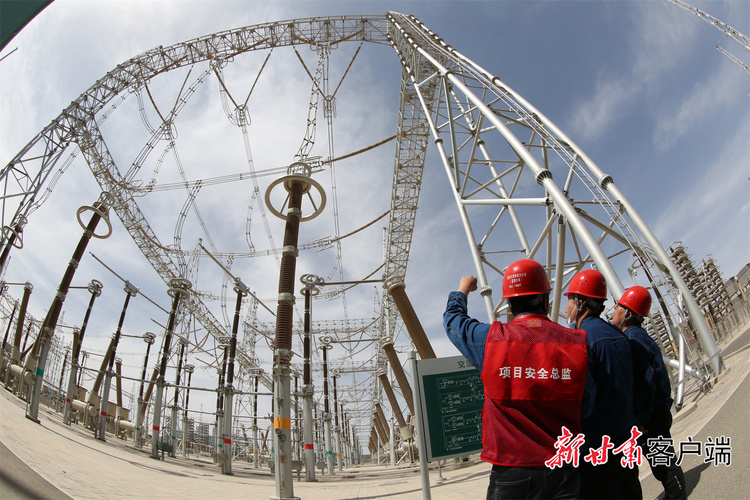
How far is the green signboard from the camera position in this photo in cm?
371

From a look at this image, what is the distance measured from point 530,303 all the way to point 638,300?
190 cm

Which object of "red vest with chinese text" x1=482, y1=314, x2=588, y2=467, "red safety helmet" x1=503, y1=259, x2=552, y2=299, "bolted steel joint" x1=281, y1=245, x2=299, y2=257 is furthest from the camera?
"bolted steel joint" x1=281, y1=245, x2=299, y2=257

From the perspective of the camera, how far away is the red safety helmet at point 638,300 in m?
3.25

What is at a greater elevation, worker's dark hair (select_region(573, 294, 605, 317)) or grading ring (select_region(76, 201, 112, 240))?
grading ring (select_region(76, 201, 112, 240))

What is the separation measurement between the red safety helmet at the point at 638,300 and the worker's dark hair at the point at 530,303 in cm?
174

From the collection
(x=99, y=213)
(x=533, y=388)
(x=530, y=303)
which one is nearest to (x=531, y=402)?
(x=533, y=388)

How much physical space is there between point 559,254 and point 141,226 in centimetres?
2293

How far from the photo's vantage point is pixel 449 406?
12.5 ft

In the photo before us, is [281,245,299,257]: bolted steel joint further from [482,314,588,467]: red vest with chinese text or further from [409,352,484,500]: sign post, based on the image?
[482,314,588,467]: red vest with chinese text

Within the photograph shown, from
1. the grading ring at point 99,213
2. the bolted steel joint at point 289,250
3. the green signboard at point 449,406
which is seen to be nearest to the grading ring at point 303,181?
the bolted steel joint at point 289,250

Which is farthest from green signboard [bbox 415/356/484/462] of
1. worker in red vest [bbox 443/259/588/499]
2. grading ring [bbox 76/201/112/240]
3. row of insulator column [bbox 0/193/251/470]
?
grading ring [bbox 76/201/112/240]

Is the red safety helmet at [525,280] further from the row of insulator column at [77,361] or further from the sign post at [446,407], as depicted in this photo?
the row of insulator column at [77,361]

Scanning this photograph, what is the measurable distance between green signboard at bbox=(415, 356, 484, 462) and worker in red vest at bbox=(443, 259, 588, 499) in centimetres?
201

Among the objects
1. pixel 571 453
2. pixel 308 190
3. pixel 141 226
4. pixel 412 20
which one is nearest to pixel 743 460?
pixel 571 453
